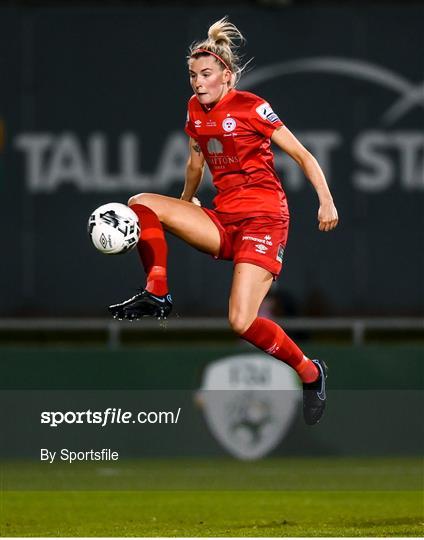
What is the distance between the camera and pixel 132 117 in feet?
63.3

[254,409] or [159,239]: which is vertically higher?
[159,239]

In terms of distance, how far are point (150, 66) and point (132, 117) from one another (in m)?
0.64

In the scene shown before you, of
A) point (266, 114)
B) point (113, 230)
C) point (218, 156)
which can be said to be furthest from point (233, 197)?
point (113, 230)

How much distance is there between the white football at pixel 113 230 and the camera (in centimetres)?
919

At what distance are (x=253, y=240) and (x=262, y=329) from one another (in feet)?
1.79

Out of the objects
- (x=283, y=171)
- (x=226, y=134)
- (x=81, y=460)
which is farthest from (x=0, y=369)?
(x=226, y=134)

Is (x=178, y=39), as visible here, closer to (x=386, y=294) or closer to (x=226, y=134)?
(x=386, y=294)

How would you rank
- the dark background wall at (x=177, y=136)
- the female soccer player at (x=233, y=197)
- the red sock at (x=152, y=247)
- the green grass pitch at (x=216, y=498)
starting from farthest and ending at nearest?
the dark background wall at (x=177, y=136)
the green grass pitch at (x=216, y=498)
the female soccer player at (x=233, y=197)
the red sock at (x=152, y=247)

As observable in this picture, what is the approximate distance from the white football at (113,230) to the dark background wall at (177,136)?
30.3 ft

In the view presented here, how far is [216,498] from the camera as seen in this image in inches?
528

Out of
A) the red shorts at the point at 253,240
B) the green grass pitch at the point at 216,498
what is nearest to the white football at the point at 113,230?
the red shorts at the point at 253,240

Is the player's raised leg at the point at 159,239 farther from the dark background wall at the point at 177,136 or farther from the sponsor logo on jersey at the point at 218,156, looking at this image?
the dark background wall at the point at 177,136

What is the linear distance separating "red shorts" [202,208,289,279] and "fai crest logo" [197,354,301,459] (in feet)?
17.5

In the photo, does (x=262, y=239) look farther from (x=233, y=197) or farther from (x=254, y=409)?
(x=254, y=409)
